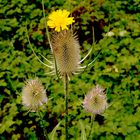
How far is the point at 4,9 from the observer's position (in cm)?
522

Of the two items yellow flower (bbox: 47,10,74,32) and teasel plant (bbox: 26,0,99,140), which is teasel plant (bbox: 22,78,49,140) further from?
yellow flower (bbox: 47,10,74,32)

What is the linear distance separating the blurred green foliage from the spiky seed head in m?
0.68

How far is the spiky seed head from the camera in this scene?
6.75 ft

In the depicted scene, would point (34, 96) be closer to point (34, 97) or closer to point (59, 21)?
point (34, 97)

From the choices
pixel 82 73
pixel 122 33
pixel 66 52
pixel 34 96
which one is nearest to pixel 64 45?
pixel 66 52

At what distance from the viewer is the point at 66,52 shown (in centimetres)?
211

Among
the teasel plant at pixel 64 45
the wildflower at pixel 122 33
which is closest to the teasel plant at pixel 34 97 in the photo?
the teasel plant at pixel 64 45

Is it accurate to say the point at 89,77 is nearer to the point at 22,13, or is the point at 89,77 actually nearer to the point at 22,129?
the point at 22,129

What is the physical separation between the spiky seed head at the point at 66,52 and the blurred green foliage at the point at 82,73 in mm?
684

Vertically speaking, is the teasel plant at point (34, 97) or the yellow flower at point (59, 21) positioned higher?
the yellow flower at point (59, 21)

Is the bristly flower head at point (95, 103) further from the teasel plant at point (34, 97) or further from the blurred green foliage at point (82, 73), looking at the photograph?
the blurred green foliage at point (82, 73)

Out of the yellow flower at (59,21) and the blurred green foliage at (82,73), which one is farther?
the blurred green foliage at (82,73)

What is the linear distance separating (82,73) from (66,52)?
6.59 feet

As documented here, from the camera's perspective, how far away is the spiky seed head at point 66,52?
81.0 inches
